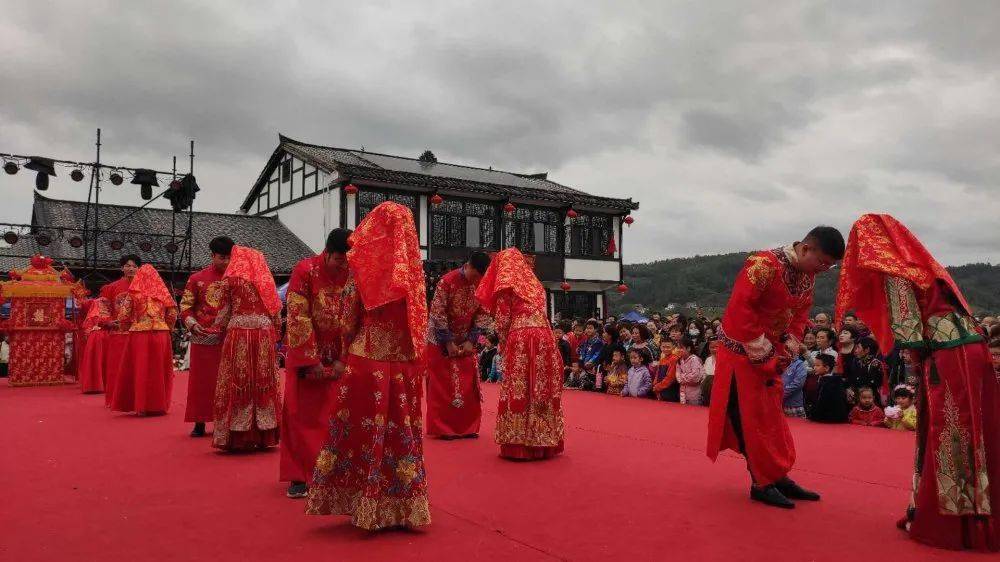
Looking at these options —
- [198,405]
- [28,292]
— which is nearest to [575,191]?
[28,292]

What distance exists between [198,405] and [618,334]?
661 centimetres

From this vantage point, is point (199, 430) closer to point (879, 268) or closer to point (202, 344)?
point (202, 344)

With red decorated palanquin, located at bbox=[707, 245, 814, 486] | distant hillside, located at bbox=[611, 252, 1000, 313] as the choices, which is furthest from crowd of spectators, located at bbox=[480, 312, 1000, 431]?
distant hillside, located at bbox=[611, 252, 1000, 313]

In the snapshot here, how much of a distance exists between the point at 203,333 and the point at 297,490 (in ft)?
7.08

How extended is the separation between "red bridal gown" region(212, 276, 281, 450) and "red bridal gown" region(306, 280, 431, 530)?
2051 millimetres

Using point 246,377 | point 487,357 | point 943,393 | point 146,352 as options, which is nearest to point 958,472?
point 943,393

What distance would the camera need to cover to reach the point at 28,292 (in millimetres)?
10688

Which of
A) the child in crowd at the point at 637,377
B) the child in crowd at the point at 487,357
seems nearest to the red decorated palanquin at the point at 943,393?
the child in crowd at the point at 637,377

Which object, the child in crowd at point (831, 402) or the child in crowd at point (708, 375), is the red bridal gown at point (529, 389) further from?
the child in crowd at point (708, 375)

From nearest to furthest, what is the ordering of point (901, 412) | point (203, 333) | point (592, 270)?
point (203, 333), point (901, 412), point (592, 270)

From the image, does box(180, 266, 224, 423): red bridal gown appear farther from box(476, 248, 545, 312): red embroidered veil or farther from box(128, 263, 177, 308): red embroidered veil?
box(476, 248, 545, 312): red embroidered veil

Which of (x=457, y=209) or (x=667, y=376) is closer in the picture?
(x=667, y=376)

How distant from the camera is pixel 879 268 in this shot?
303cm

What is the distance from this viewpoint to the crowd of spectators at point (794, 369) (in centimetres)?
695
